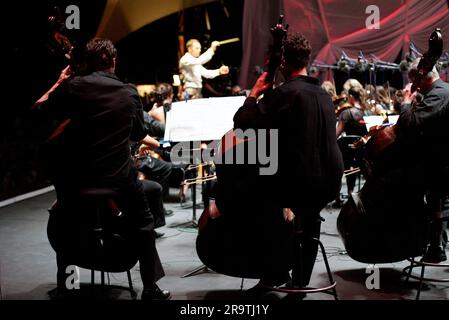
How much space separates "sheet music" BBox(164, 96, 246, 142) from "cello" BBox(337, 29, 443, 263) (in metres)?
1.48

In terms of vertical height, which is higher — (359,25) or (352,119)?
(359,25)

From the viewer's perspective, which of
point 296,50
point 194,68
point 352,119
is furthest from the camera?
point 194,68

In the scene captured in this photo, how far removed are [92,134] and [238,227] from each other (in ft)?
3.63

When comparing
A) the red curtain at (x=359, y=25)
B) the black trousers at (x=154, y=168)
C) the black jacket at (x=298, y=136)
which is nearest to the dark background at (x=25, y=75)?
the black trousers at (x=154, y=168)

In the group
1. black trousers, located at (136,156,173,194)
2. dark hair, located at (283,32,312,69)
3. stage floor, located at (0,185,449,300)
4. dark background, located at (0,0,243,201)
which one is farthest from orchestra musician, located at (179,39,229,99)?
dark hair, located at (283,32,312,69)

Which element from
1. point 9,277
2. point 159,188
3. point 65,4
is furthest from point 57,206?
point 65,4

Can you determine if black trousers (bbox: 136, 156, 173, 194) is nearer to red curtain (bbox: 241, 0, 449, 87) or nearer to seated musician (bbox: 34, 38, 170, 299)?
seated musician (bbox: 34, 38, 170, 299)

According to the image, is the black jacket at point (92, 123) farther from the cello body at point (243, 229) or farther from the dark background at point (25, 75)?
the dark background at point (25, 75)

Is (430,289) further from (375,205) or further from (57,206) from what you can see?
(57,206)

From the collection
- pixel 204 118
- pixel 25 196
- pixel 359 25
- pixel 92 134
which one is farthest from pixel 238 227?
pixel 359 25

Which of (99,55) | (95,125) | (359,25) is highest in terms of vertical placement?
(359,25)

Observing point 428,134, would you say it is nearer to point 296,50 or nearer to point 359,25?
point 296,50

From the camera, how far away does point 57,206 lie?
4117 millimetres

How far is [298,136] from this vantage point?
3518mm
